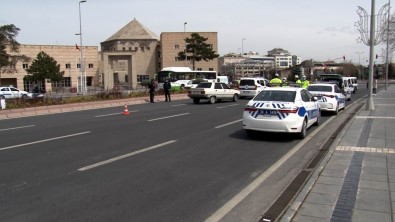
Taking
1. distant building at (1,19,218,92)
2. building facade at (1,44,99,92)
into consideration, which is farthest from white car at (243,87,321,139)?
building facade at (1,44,99,92)

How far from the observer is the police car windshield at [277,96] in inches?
463

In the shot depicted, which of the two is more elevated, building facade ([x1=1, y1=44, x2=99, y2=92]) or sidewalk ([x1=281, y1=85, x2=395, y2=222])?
building facade ([x1=1, y1=44, x2=99, y2=92])

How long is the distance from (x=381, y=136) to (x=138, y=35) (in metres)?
122

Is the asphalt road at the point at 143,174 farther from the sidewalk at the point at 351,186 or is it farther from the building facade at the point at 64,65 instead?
the building facade at the point at 64,65

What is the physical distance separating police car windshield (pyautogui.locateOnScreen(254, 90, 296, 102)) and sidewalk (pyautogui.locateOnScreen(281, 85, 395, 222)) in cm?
204

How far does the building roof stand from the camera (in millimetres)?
126625

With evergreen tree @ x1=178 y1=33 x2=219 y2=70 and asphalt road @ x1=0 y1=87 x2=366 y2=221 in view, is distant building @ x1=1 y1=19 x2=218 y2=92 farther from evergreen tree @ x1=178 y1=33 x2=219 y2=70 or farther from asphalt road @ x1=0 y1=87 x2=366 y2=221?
asphalt road @ x1=0 y1=87 x2=366 y2=221

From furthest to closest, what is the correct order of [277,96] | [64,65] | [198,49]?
1. [64,65]
2. [198,49]
3. [277,96]

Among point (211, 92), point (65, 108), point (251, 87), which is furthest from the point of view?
point (251, 87)

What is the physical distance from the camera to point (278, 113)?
1110cm

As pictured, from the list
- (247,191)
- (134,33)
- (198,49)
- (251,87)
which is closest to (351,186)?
(247,191)

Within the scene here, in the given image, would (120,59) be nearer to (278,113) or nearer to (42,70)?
(42,70)

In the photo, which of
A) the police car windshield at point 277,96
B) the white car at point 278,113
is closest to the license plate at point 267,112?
the white car at point 278,113

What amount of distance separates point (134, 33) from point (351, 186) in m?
127
